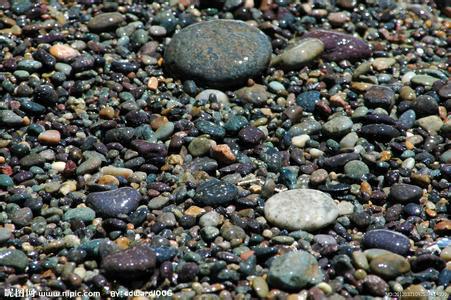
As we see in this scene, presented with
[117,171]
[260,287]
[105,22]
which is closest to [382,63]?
[105,22]

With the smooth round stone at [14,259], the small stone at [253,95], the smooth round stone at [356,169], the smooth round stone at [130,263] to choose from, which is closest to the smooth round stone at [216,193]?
the smooth round stone at [130,263]

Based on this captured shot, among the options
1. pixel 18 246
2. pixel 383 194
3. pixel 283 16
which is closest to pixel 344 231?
pixel 383 194

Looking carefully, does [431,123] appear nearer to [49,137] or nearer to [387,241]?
[387,241]

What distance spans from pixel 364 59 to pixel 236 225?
293 centimetres

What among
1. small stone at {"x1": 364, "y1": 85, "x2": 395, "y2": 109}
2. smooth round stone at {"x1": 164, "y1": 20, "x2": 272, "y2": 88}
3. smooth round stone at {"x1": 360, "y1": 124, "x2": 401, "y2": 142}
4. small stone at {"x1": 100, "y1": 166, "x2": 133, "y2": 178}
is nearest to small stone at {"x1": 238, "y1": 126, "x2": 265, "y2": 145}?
smooth round stone at {"x1": 164, "y1": 20, "x2": 272, "y2": 88}

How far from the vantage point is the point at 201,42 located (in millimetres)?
7152

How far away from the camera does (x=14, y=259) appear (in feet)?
16.9

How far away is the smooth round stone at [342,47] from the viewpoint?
24.6ft

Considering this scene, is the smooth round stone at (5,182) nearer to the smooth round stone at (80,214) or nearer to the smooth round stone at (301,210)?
the smooth round stone at (80,214)

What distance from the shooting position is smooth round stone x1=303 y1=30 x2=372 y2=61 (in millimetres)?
7508

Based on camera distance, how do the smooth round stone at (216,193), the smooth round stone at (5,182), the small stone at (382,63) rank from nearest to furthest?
the smooth round stone at (216,193) < the smooth round stone at (5,182) < the small stone at (382,63)

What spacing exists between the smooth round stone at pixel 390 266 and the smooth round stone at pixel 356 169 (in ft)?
3.54

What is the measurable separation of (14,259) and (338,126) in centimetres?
305

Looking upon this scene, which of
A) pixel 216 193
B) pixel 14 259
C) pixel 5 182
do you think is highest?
pixel 216 193
